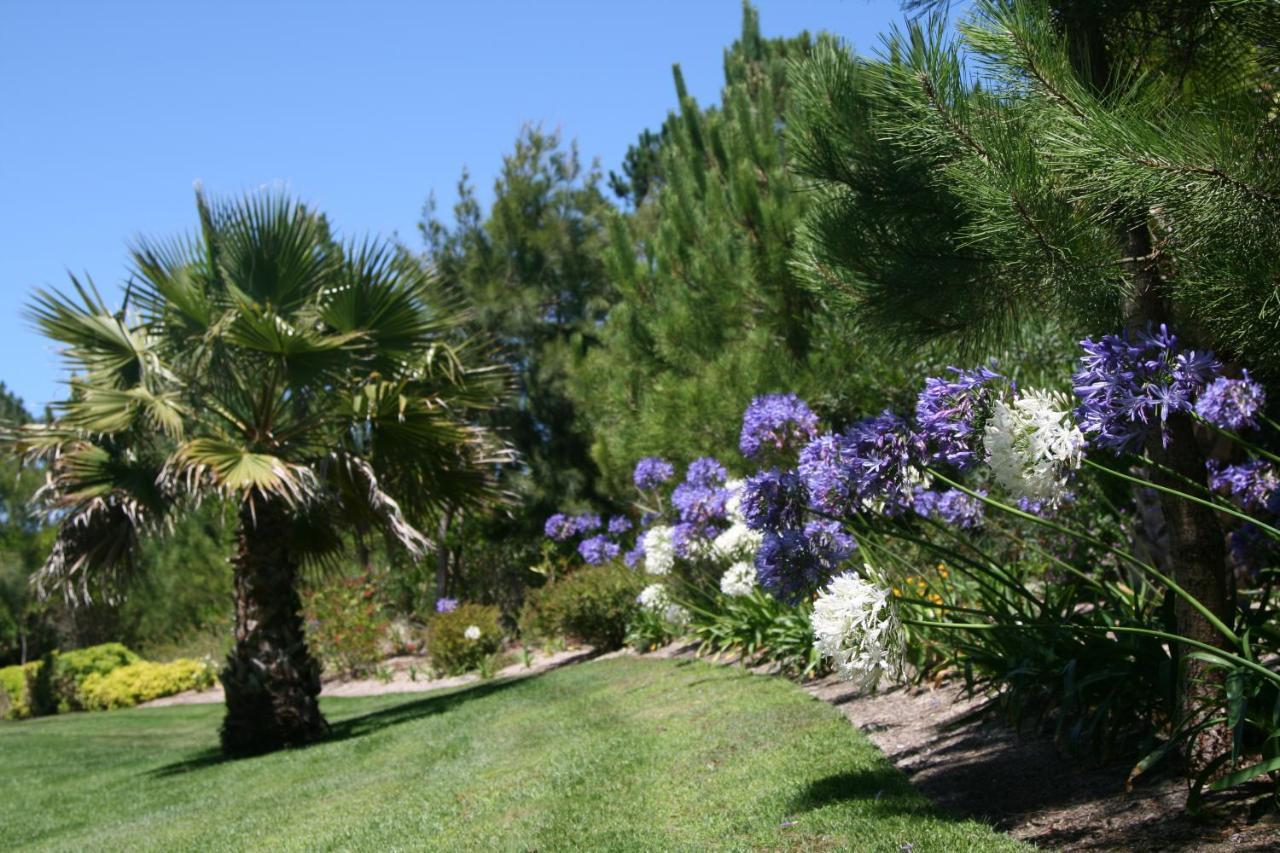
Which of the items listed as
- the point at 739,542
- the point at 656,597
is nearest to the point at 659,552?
the point at 656,597

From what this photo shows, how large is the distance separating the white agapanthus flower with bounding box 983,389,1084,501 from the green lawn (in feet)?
3.84

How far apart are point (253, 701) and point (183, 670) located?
1179 cm

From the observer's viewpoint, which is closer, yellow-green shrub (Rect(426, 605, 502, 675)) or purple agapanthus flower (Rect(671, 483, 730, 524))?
purple agapanthus flower (Rect(671, 483, 730, 524))

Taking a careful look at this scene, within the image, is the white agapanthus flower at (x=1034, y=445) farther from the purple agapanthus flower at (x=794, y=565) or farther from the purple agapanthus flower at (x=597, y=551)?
the purple agapanthus flower at (x=597, y=551)

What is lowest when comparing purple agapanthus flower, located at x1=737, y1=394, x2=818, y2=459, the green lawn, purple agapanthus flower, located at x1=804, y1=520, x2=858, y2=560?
the green lawn

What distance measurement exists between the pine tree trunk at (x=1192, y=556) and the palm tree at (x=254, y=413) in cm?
730

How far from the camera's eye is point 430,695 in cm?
1470

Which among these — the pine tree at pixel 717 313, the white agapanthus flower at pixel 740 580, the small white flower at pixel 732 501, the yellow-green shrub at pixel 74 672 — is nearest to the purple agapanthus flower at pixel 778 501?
the small white flower at pixel 732 501

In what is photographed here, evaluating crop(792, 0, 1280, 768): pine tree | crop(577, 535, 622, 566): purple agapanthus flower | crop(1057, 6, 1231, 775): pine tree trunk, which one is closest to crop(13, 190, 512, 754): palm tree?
crop(577, 535, 622, 566): purple agapanthus flower

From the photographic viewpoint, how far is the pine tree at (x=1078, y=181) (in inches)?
128

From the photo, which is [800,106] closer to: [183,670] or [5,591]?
[183,670]

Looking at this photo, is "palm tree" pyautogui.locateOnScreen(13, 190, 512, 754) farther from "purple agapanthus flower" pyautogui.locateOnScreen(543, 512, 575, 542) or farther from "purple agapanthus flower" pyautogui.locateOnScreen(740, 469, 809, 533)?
"purple agapanthus flower" pyautogui.locateOnScreen(740, 469, 809, 533)

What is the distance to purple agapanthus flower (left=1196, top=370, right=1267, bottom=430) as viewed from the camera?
11.6 ft

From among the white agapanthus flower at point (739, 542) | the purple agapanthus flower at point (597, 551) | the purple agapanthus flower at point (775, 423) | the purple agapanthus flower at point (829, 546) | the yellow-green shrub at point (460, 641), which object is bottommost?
the yellow-green shrub at point (460, 641)
